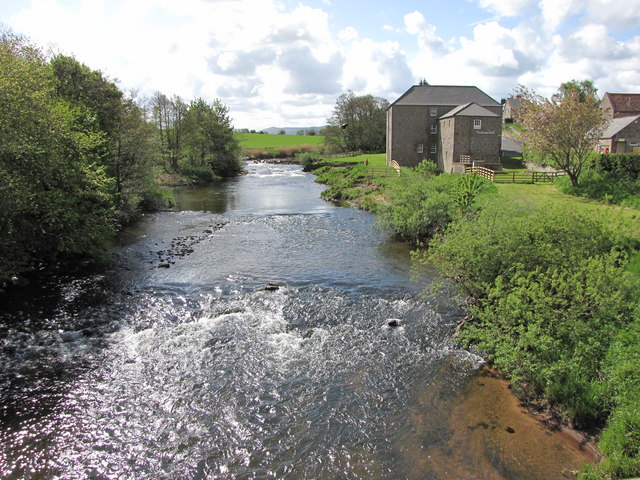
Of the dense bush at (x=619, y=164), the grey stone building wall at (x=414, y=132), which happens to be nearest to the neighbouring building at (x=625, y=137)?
the grey stone building wall at (x=414, y=132)

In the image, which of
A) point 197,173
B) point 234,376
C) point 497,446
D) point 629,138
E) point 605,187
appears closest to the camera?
point 497,446

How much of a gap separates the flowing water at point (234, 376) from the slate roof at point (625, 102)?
234 feet

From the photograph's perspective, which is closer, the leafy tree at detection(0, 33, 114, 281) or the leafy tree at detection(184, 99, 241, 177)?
the leafy tree at detection(0, 33, 114, 281)

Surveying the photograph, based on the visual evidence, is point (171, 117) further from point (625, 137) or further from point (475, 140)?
point (625, 137)

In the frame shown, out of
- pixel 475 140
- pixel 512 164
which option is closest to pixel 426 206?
pixel 475 140

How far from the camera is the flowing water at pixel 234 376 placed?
8.89 metres

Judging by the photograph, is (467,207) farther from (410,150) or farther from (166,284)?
(410,150)

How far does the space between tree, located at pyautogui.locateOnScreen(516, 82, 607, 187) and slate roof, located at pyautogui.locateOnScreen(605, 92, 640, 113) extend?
5100cm

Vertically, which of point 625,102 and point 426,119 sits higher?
point 625,102

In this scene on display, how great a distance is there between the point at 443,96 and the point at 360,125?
31251 mm

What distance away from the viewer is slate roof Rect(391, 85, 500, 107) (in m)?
57.8

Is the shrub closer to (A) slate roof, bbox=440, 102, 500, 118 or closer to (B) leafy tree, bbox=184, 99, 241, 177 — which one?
(B) leafy tree, bbox=184, 99, 241, 177

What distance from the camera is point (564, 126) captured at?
2867 centimetres

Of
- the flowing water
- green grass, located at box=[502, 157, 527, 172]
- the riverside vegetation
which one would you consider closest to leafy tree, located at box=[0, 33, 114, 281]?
the flowing water
